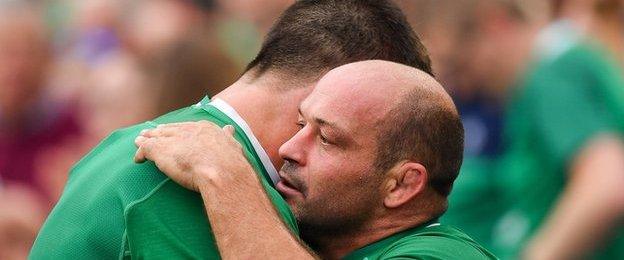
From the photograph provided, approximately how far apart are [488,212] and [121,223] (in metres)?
2.83

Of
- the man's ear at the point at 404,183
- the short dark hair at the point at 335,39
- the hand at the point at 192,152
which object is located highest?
the short dark hair at the point at 335,39

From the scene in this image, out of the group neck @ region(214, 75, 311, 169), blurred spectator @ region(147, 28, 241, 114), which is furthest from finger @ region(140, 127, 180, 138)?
blurred spectator @ region(147, 28, 241, 114)

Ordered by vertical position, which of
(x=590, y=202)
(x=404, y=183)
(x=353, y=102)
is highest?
(x=353, y=102)

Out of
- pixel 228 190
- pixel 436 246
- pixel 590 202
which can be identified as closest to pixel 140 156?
pixel 228 190

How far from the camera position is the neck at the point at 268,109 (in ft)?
11.6

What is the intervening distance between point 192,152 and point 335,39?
669mm

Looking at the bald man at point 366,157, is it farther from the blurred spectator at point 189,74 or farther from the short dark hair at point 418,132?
the blurred spectator at point 189,74

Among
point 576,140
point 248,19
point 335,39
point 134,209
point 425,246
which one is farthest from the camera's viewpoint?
point 248,19

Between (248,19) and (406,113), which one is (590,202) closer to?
(406,113)

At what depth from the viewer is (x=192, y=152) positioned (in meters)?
3.23

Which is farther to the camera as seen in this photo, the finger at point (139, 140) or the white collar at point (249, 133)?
the white collar at point (249, 133)

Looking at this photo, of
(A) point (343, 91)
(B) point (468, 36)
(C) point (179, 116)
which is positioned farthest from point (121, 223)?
(B) point (468, 36)

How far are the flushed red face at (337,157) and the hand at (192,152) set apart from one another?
0.62 feet

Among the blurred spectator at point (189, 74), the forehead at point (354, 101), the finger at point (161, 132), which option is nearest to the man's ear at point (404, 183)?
the forehead at point (354, 101)
